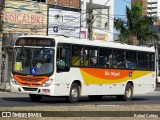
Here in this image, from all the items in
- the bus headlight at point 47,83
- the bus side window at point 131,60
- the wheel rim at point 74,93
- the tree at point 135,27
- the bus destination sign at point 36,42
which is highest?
the tree at point 135,27

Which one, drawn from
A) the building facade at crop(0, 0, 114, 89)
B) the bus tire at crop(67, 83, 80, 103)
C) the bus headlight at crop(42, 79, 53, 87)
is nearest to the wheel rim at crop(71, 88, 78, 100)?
the bus tire at crop(67, 83, 80, 103)

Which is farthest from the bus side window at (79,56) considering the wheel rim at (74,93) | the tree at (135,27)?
the tree at (135,27)

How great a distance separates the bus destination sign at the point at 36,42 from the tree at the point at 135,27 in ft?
100

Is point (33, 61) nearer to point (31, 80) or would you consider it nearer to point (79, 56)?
point (31, 80)

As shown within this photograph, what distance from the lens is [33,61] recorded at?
72.9ft

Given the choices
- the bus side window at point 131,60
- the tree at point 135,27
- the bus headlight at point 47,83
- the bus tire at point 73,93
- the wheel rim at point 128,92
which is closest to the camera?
the bus headlight at point 47,83

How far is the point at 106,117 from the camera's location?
14.1 metres

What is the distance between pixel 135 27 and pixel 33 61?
32.6 metres

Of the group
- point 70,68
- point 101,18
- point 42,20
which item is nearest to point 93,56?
point 70,68

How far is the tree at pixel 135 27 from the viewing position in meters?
53.2

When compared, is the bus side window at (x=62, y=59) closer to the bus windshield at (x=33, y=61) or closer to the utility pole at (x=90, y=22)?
the bus windshield at (x=33, y=61)

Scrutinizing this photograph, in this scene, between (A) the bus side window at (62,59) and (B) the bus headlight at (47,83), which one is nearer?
(B) the bus headlight at (47,83)

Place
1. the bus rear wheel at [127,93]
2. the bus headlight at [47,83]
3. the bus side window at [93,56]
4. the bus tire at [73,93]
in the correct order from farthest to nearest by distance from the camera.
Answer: the bus rear wheel at [127,93]
the bus side window at [93,56]
the bus tire at [73,93]
the bus headlight at [47,83]

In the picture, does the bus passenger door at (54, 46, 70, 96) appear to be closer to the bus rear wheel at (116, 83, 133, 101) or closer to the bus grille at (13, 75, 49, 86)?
the bus grille at (13, 75, 49, 86)
